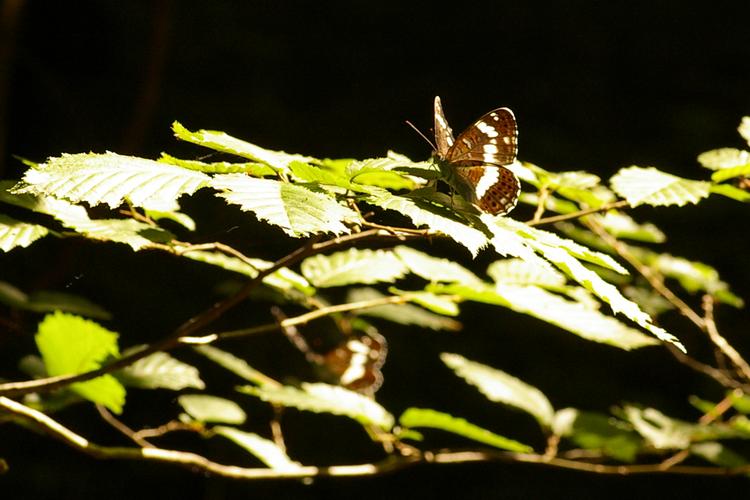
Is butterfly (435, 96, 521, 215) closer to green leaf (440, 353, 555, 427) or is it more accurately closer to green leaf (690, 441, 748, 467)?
green leaf (440, 353, 555, 427)

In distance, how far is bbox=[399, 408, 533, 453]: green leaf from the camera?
3.48ft

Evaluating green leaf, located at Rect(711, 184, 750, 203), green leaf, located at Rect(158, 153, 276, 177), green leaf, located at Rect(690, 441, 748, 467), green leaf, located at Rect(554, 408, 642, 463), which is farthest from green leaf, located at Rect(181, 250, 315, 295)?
green leaf, located at Rect(690, 441, 748, 467)

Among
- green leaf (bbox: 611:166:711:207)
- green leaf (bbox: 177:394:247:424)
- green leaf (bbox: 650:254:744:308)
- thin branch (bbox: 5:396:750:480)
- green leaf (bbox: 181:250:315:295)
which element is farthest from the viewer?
green leaf (bbox: 650:254:744:308)

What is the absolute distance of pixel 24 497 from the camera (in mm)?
2604

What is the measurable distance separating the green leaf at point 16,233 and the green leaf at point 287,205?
33 cm

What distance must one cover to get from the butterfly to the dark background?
4.46 ft

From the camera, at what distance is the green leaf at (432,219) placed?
55 centimetres

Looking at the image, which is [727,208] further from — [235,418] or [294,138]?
[235,418]

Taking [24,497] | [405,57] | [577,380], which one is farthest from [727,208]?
[24,497]

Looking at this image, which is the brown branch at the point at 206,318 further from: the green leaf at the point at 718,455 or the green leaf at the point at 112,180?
the green leaf at the point at 718,455

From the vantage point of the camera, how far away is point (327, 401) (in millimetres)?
1192

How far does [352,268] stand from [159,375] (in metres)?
0.38

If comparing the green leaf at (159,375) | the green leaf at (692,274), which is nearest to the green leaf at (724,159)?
the green leaf at (692,274)

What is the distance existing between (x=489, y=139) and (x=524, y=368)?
8.05ft
